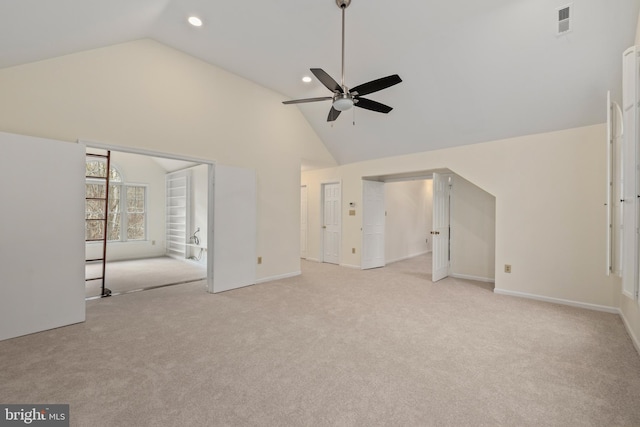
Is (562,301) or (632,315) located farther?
(562,301)

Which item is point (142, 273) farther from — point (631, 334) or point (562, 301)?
point (631, 334)

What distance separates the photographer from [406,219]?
8.01 metres

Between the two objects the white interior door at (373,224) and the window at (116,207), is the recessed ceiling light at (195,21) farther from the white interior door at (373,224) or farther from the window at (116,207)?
the window at (116,207)

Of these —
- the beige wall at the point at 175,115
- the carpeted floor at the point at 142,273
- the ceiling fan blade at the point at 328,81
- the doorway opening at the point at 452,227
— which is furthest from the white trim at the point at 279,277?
the ceiling fan blade at the point at 328,81

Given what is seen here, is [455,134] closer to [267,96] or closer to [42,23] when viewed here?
[267,96]

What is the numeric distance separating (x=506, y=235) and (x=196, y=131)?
17.1 ft

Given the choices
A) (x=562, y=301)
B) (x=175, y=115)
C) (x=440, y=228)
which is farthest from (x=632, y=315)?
(x=175, y=115)

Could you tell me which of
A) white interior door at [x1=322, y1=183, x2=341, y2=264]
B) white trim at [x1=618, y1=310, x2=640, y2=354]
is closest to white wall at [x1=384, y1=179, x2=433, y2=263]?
white interior door at [x1=322, y1=183, x2=341, y2=264]

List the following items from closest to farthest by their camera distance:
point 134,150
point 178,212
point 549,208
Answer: point 134,150 → point 549,208 → point 178,212

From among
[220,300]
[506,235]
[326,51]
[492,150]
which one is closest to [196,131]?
[326,51]

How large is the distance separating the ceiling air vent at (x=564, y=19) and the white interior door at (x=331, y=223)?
4.64m

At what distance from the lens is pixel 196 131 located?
4254 mm

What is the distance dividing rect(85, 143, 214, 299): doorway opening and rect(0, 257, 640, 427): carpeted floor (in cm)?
320

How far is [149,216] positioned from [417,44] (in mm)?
8086
